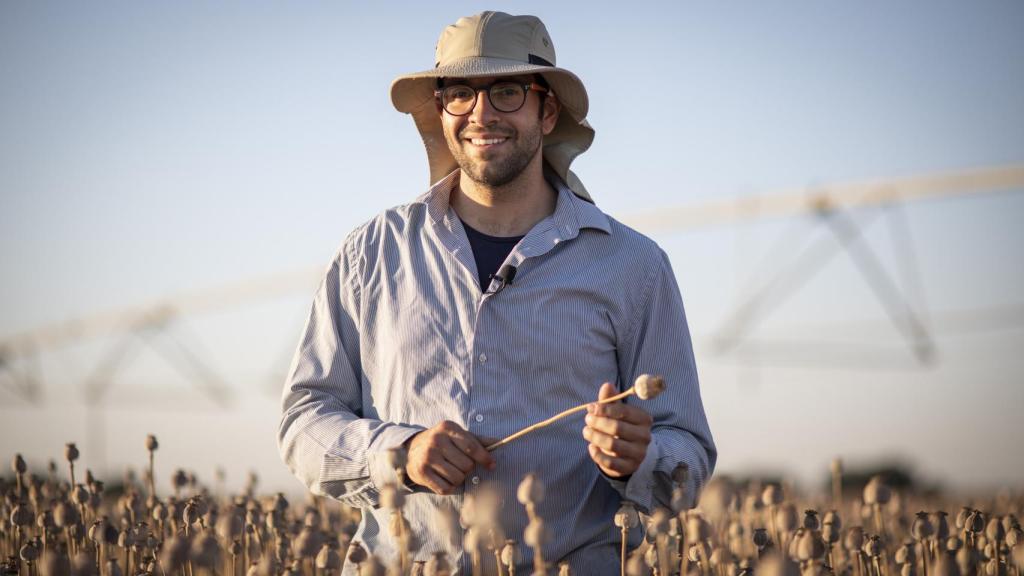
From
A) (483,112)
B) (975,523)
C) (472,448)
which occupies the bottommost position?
(975,523)

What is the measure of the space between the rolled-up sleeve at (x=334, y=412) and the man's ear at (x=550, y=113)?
3.31 feet

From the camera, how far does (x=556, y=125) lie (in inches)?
217

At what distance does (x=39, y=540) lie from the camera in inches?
194

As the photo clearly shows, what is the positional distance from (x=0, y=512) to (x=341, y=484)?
8.73ft

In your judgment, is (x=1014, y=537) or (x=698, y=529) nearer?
(x=698, y=529)

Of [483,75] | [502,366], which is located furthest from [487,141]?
[502,366]

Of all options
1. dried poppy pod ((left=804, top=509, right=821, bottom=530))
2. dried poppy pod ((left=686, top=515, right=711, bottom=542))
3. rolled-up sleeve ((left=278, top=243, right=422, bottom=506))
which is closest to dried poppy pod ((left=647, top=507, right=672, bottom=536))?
dried poppy pod ((left=686, top=515, right=711, bottom=542))

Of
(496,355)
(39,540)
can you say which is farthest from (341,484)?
(39,540)

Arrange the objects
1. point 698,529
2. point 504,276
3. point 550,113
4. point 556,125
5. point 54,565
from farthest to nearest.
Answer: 1. point 556,125
2. point 550,113
3. point 504,276
4. point 698,529
5. point 54,565

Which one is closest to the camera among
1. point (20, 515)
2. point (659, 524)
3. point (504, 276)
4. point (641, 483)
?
point (659, 524)

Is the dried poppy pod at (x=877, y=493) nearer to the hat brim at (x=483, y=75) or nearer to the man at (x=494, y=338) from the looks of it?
the man at (x=494, y=338)

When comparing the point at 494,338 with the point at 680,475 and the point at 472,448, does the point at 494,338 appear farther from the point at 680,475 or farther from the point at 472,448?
the point at 680,475

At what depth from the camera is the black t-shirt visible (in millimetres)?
4930

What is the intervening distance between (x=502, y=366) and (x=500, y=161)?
0.86 metres
